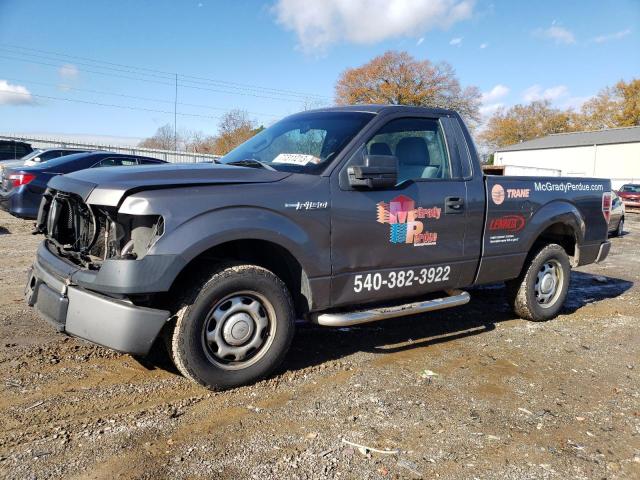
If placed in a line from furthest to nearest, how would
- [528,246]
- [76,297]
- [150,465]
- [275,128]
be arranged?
[528,246]
[275,128]
[76,297]
[150,465]

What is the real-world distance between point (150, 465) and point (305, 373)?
4.90 ft

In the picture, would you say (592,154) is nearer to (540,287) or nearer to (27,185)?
(540,287)

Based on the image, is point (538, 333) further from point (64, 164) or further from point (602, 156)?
point (602, 156)

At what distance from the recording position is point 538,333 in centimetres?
529

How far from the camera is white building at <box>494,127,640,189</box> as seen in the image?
4688 centimetres

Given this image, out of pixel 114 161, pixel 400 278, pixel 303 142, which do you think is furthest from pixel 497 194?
pixel 114 161

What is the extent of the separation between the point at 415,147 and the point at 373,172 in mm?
964

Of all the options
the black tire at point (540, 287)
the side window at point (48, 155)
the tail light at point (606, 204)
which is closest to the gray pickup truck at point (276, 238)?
the black tire at point (540, 287)

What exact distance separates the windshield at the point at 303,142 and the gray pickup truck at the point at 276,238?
2 centimetres

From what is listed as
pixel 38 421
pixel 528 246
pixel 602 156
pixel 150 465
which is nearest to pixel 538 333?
pixel 528 246

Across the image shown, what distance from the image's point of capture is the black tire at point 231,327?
3.35 meters

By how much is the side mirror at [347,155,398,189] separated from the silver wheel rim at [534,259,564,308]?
102 inches

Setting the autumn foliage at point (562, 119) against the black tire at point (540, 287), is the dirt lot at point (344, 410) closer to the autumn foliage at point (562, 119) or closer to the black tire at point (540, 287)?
the black tire at point (540, 287)

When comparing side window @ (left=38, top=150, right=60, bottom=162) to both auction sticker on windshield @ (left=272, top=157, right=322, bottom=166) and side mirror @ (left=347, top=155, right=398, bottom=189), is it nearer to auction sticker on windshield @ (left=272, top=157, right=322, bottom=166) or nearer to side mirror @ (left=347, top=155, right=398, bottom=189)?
auction sticker on windshield @ (left=272, top=157, right=322, bottom=166)
